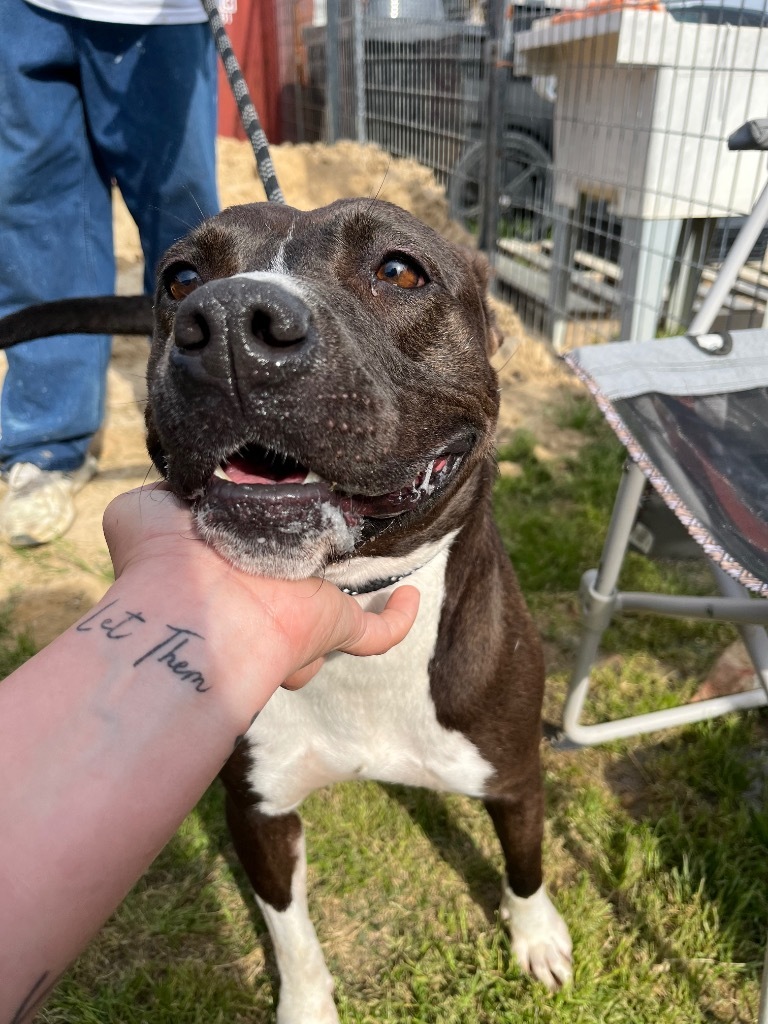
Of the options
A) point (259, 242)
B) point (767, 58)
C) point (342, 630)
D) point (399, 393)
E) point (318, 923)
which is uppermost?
point (767, 58)

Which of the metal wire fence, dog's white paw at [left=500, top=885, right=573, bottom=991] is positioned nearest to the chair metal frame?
dog's white paw at [left=500, top=885, right=573, bottom=991]

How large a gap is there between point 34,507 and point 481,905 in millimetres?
2470

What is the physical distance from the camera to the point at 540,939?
1.94 metres

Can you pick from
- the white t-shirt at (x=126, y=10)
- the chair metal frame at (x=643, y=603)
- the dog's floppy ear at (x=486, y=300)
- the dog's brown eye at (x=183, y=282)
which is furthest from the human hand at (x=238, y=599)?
the white t-shirt at (x=126, y=10)

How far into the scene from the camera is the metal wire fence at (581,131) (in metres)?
3.97

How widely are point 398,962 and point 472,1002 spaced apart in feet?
0.67

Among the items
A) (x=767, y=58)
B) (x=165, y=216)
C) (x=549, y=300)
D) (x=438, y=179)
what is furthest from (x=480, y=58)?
(x=165, y=216)

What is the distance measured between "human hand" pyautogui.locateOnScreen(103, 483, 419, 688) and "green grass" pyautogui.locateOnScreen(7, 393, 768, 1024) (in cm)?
103

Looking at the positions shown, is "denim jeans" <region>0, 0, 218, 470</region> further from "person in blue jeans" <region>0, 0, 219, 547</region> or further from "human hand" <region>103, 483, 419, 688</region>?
"human hand" <region>103, 483, 419, 688</region>

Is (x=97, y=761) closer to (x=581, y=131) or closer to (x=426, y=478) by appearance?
(x=426, y=478)

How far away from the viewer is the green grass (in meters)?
1.91

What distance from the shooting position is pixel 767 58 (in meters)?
3.72

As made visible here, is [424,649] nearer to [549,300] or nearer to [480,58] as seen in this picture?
[549,300]

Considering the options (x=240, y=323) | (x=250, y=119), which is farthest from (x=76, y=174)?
(x=240, y=323)
